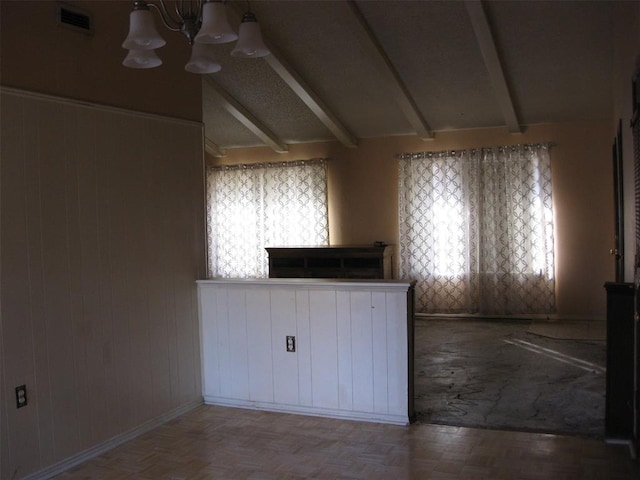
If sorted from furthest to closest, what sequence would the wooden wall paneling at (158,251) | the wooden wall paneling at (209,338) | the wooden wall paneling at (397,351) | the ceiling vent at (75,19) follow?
the wooden wall paneling at (209,338), the wooden wall paneling at (158,251), the wooden wall paneling at (397,351), the ceiling vent at (75,19)

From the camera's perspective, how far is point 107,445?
3232 millimetres

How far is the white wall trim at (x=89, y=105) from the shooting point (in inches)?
109

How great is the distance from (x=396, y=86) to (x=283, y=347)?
9.89 feet

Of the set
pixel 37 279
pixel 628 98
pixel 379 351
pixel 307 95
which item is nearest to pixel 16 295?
pixel 37 279

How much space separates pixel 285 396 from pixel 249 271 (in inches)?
165

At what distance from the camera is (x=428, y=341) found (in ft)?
18.6

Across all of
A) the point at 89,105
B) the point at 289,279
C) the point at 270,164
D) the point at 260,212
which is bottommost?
the point at 289,279

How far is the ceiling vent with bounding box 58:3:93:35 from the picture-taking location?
2979 mm

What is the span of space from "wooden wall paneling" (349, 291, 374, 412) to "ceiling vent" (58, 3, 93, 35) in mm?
2092

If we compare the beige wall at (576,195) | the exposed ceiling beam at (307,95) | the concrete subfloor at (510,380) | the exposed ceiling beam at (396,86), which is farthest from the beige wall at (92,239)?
the beige wall at (576,195)

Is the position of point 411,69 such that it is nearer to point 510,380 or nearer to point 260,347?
point 510,380

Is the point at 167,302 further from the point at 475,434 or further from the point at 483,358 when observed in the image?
the point at 483,358

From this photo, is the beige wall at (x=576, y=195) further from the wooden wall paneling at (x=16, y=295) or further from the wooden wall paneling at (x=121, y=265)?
the wooden wall paneling at (x=16, y=295)

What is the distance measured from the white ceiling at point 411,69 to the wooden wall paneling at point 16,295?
2.43 meters
